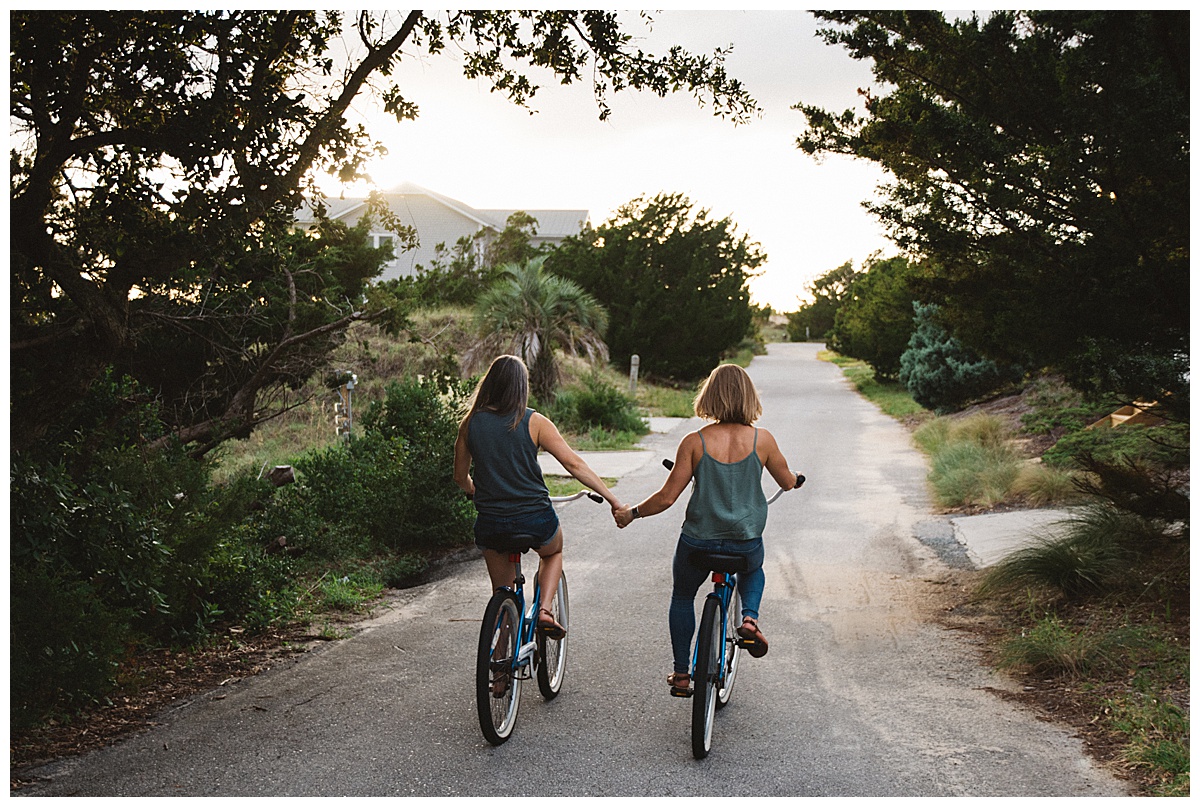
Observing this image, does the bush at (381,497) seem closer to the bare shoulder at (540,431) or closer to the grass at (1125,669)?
the bare shoulder at (540,431)

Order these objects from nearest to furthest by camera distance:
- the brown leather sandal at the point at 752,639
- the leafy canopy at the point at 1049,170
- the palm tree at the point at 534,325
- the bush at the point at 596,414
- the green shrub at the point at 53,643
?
the green shrub at the point at 53,643, the brown leather sandal at the point at 752,639, the leafy canopy at the point at 1049,170, the bush at the point at 596,414, the palm tree at the point at 534,325

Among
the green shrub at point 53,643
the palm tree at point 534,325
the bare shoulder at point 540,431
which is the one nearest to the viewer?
the green shrub at point 53,643

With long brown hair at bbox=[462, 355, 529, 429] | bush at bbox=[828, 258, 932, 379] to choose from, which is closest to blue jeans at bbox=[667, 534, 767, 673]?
long brown hair at bbox=[462, 355, 529, 429]

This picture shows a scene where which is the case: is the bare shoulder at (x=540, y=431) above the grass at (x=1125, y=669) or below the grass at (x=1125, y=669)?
above

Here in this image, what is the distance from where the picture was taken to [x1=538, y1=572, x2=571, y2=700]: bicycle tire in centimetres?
506

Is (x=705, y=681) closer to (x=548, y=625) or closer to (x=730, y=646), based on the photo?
(x=730, y=646)

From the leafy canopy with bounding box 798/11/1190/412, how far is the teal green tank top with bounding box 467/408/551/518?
363cm

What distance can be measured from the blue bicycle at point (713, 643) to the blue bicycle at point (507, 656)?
0.66m

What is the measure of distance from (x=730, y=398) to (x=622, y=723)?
166cm

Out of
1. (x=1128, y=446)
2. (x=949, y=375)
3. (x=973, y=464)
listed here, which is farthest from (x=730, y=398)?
(x=949, y=375)

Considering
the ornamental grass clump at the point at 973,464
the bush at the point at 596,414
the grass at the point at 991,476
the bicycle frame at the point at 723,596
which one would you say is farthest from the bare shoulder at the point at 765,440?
the bush at the point at 596,414

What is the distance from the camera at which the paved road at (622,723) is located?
414 cm

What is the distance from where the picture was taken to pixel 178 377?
10.9 m

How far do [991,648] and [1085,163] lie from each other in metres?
3.04
